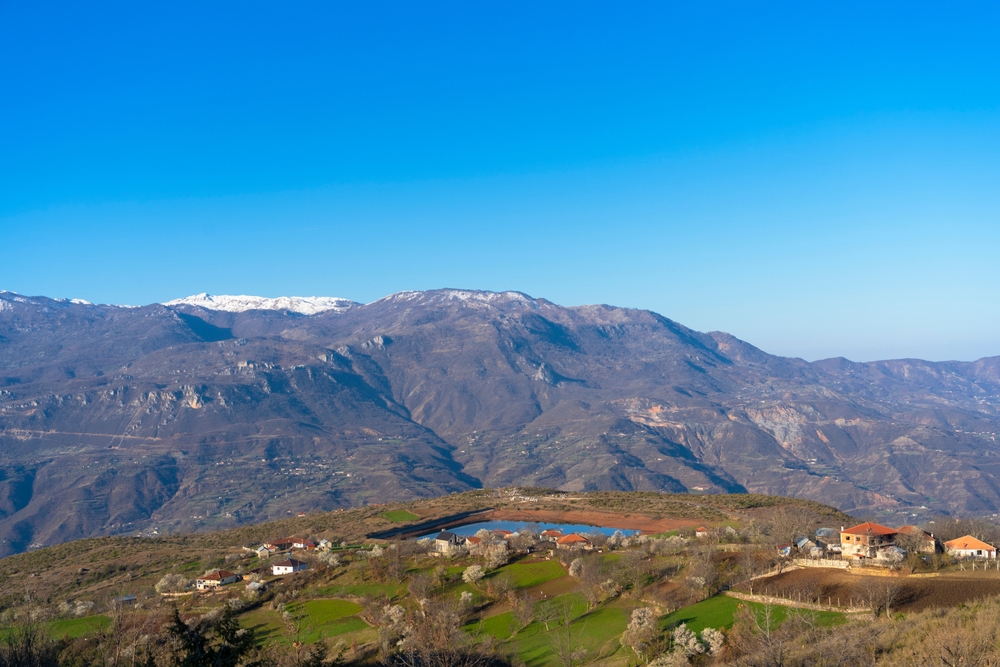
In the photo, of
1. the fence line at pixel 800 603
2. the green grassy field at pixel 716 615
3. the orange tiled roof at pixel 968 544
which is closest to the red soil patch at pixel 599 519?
the orange tiled roof at pixel 968 544

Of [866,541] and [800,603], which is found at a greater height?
[866,541]

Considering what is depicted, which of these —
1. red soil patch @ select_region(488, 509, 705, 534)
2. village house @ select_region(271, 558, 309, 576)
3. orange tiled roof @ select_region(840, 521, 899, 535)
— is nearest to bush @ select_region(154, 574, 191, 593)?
village house @ select_region(271, 558, 309, 576)

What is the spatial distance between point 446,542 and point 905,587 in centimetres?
4078

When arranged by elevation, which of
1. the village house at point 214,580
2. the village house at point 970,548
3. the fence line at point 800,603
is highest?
the village house at point 970,548

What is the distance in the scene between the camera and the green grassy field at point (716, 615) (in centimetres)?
4084

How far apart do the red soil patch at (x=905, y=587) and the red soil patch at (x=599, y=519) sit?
30.6 meters

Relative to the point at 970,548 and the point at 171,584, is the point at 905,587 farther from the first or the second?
the point at 171,584

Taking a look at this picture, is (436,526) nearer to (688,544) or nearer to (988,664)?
(688,544)

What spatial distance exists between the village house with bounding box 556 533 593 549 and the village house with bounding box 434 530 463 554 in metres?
9.59

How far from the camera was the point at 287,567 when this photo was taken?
66625 mm

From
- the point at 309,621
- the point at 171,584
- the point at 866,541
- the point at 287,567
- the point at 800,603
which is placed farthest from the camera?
the point at 287,567

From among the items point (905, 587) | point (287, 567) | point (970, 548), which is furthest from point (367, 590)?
point (970, 548)

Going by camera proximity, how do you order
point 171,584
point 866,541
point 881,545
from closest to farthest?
1. point 881,545
2. point 866,541
3. point 171,584

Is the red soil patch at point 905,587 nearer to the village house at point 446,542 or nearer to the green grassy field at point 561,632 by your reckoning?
the green grassy field at point 561,632
